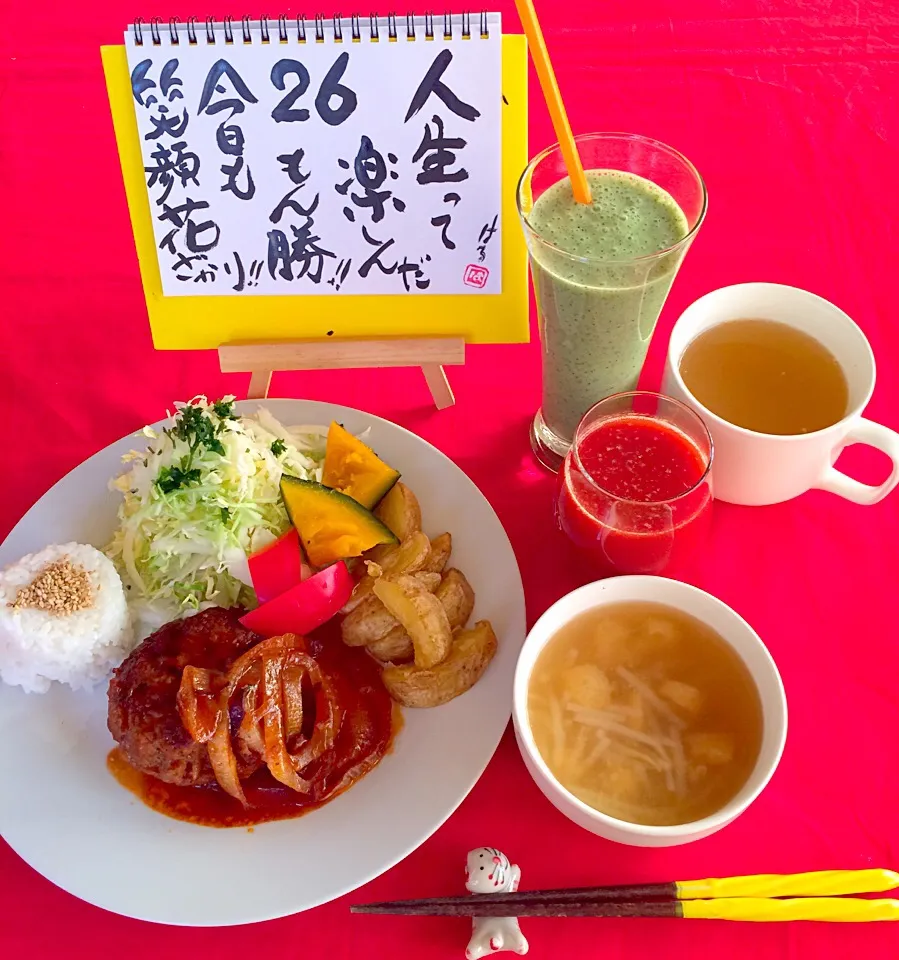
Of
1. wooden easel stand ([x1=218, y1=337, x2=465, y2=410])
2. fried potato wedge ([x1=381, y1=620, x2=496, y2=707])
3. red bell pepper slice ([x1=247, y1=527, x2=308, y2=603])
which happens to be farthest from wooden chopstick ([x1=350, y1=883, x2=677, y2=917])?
wooden easel stand ([x1=218, y1=337, x2=465, y2=410])

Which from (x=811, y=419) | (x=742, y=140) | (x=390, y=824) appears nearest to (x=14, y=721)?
(x=390, y=824)

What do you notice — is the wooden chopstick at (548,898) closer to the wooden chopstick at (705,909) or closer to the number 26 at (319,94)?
the wooden chopstick at (705,909)

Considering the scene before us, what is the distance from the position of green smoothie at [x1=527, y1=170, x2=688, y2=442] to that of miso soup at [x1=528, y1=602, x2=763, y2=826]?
0.70m

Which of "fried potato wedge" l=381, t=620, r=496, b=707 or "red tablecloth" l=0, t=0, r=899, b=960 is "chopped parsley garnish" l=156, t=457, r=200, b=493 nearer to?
"red tablecloth" l=0, t=0, r=899, b=960

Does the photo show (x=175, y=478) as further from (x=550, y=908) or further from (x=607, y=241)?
(x=550, y=908)

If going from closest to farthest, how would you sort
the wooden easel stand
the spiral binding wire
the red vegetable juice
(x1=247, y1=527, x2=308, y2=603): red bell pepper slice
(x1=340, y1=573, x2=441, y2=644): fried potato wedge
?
the spiral binding wire → the red vegetable juice → (x1=340, y1=573, x2=441, y2=644): fried potato wedge → (x1=247, y1=527, x2=308, y2=603): red bell pepper slice → the wooden easel stand

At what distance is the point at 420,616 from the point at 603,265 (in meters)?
0.93

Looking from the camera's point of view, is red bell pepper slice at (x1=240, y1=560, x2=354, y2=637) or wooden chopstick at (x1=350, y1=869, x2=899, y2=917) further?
red bell pepper slice at (x1=240, y1=560, x2=354, y2=637)

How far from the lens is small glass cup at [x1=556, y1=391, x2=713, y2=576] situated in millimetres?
2188

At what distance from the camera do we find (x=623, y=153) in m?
2.36

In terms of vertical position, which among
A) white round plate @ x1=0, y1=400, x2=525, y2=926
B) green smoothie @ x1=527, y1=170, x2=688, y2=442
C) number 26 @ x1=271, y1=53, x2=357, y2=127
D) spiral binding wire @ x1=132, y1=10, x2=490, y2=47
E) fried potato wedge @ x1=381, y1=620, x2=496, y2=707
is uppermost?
spiral binding wire @ x1=132, y1=10, x2=490, y2=47

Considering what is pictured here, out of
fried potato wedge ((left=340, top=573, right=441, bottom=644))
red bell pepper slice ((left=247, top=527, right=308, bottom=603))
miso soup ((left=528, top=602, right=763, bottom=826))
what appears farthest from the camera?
red bell pepper slice ((left=247, top=527, right=308, bottom=603))

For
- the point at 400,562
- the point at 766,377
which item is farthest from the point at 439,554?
the point at 766,377

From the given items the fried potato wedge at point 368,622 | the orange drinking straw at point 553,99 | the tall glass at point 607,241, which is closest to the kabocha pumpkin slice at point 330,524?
the fried potato wedge at point 368,622
